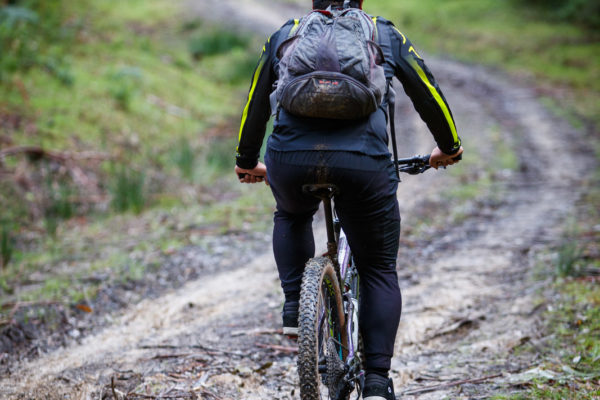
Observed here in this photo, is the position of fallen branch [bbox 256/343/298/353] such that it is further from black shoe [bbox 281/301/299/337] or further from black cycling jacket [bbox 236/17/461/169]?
black cycling jacket [bbox 236/17/461/169]

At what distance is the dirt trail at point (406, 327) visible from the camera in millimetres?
3121

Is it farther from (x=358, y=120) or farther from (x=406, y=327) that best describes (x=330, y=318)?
(x=406, y=327)

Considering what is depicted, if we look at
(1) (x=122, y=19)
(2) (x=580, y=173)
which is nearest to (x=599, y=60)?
(2) (x=580, y=173)

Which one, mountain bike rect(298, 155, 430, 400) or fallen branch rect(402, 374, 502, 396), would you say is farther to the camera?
fallen branch rect(402, 374, 502, 396)

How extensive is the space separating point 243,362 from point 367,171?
1.77 metres

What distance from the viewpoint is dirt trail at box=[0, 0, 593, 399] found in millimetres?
3121

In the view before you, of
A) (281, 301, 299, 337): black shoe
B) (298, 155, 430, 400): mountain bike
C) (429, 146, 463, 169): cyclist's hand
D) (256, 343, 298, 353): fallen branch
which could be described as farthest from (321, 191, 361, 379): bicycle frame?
(256, 343, 298, 353): fallen branch

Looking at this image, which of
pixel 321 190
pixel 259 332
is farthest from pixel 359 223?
pixel 259 332

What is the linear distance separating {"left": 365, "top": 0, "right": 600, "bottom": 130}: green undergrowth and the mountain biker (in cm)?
1045

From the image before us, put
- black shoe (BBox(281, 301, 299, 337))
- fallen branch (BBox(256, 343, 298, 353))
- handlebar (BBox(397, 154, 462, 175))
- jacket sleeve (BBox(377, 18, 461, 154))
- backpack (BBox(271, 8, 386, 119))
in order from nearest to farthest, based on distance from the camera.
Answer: backpack (BBox(271, 8, 386, 119)), jacket sleeve (BBox(377, 18, 461, 154)), black shoe (BBox(281, 301, 299, 337)), handlebar (BBox(397, 154, 462, 175)), fallen branch (BBox(256, 343, 298, 353))

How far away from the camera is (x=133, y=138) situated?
9008mm

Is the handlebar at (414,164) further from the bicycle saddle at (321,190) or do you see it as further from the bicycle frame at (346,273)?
the bicycle saddle at (321,190)

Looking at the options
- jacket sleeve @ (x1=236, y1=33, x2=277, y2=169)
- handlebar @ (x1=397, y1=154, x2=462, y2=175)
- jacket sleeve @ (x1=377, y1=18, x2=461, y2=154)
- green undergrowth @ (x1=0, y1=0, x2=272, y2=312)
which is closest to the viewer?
jacket sleeve @ (x1=377, y1=18, x2=461, y2=154)

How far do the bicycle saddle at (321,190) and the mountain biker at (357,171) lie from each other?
0.02 metres
